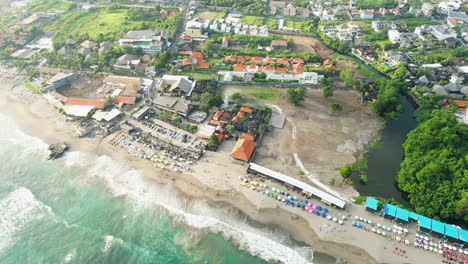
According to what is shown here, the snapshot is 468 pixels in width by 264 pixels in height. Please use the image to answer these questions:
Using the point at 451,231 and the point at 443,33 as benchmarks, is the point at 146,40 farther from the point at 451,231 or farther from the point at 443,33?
the point at 443,33

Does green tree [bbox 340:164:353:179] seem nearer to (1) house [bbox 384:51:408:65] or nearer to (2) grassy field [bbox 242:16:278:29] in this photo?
(1) house [bbox 384:51:408:65]

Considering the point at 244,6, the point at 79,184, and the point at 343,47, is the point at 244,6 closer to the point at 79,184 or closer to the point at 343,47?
the point at 343,47

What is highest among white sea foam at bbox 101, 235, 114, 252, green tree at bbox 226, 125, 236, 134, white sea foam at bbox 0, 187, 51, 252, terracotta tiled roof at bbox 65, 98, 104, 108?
terracotta tiled roof at bbox 65, 98, 104, 108

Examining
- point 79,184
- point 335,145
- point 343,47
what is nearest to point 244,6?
point 343,47

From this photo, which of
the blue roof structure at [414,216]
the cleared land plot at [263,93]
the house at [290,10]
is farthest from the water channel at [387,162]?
the house at [290,10]

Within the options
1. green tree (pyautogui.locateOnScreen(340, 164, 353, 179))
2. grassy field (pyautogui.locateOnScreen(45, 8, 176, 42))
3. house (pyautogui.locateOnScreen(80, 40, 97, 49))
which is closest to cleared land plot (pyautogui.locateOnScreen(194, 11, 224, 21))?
grassy field (pyautogui.locateOnScreen(45, 8, 176, 42))
